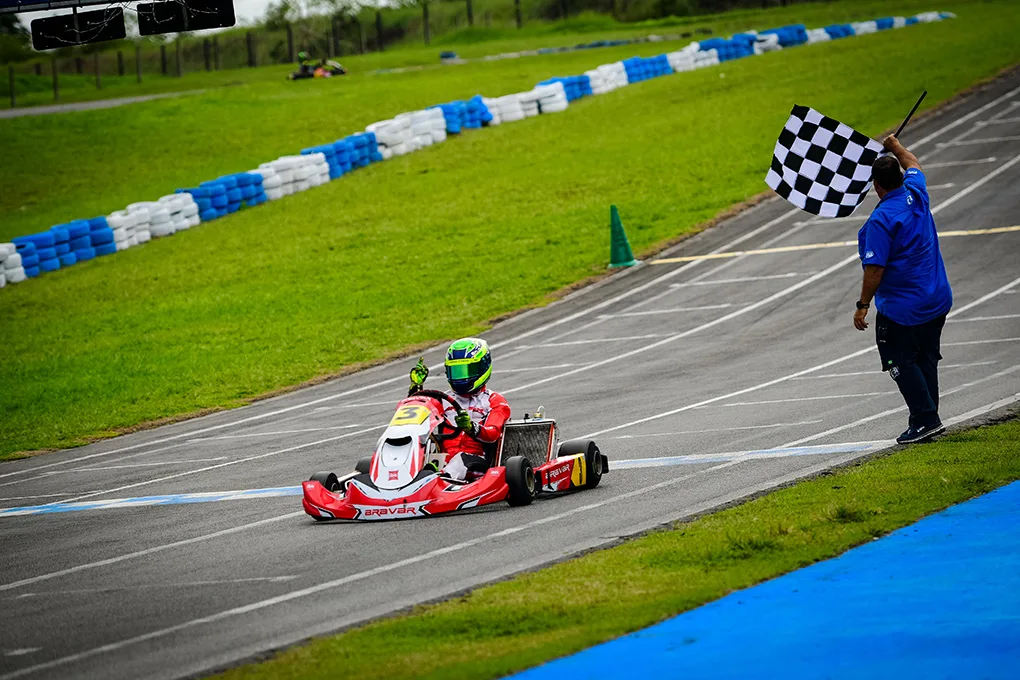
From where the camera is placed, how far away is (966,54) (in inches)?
1439

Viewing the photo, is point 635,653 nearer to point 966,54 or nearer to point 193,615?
point 193,615

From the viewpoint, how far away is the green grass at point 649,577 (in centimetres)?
618

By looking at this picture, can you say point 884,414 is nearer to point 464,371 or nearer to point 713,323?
point 464,371

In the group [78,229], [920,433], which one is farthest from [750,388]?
[78,229]

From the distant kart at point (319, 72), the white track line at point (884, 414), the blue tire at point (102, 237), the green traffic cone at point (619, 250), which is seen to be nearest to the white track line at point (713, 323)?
the green traffic cone at point (619, 250)

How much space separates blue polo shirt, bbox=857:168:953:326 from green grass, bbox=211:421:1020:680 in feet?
3.75

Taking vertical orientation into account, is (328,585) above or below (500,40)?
below

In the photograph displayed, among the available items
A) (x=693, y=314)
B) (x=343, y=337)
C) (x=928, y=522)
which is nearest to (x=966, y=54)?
(x=693, y=314)

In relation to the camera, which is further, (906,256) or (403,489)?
(906,256)

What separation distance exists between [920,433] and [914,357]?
648mm

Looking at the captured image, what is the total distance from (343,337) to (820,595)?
48.0 ft

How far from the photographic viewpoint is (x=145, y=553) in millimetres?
9203

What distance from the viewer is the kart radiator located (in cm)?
1032

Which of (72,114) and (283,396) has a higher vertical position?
(72,114)
